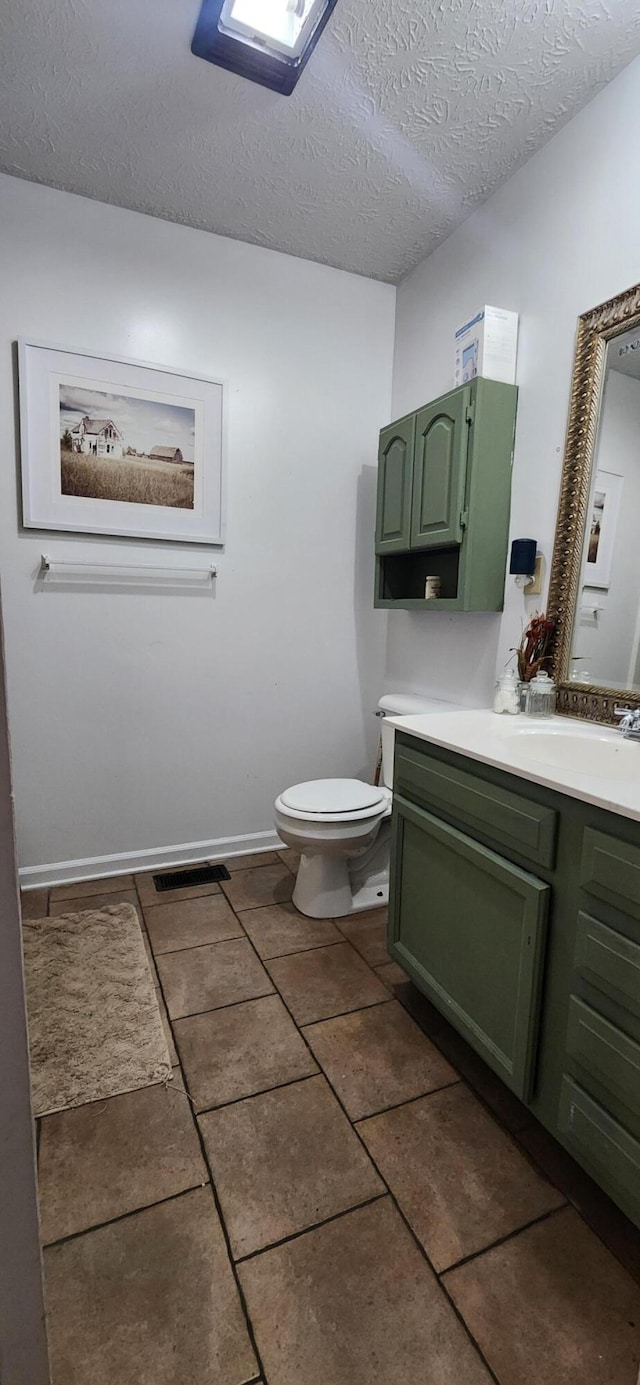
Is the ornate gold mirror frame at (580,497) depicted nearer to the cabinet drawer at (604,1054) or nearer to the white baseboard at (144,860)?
the cabinet drawer at (604,1054)

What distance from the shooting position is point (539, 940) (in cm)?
109

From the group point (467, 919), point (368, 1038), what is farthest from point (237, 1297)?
point (467, 919)

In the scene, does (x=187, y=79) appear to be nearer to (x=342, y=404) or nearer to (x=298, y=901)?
(x=342, y=404)

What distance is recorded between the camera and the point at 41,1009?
1.58 m

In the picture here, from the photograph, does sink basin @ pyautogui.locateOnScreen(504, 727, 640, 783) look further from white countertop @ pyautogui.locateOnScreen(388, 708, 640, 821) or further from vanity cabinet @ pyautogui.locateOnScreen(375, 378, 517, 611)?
vanity cabinet @ pyautogui.locateOnScreen(375, 378, 517, 611)

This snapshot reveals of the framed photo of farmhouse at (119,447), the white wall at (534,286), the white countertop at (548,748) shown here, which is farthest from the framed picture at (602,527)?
the framed photo of farmhouse at (119,447)

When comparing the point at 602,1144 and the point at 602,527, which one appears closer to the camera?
the point at 602,1144

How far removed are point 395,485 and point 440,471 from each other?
305 millimetres

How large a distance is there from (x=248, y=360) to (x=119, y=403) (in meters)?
0.55

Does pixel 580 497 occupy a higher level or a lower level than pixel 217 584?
higher

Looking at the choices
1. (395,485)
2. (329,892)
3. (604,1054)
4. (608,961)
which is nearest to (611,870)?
(608,961)

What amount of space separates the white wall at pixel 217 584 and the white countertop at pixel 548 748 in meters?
1.06

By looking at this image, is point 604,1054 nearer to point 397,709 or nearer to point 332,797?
point 332,797

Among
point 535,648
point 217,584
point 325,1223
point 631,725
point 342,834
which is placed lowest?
point 325,1223
